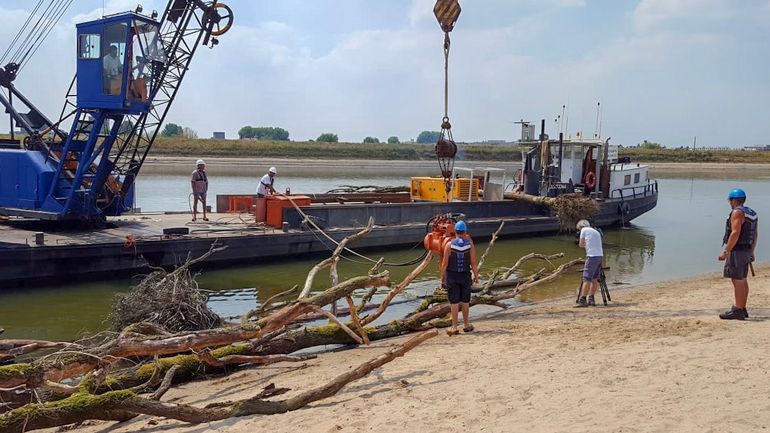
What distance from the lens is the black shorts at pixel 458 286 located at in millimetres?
8312

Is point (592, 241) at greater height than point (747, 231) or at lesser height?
lesser

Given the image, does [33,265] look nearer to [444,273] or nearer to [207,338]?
[207,338]

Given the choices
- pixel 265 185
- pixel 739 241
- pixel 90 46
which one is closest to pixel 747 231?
pixel 739 241

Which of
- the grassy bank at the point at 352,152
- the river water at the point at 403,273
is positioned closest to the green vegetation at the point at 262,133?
the grassy bank at the point at 352,152

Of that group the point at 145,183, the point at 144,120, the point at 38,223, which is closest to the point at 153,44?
the point at 144,120

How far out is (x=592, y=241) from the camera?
9.92 m

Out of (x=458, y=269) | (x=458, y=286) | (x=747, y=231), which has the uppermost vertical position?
(x=747, y=231)

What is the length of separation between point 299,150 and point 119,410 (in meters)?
73.6

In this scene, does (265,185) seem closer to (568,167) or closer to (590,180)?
(568,167)

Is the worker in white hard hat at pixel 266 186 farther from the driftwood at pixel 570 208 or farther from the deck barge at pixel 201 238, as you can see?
the driftwood at pixel 570 208

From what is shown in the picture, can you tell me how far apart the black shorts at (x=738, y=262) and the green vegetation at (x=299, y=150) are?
54.8m

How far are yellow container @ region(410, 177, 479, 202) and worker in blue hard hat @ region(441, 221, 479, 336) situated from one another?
13291 mm

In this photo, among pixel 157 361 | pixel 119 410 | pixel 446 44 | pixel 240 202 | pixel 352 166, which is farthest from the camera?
pixel 352 166

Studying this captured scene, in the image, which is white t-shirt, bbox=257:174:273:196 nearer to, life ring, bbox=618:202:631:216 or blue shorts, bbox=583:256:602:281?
blue shorts, bbox=583:256:602:281
